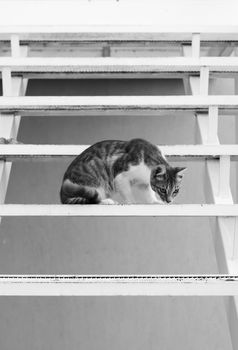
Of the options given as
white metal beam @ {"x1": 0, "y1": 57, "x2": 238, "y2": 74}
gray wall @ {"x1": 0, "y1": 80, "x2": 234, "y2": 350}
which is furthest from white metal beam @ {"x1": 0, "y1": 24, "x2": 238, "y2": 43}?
gray wall @ {"x1": 0, "y1": 80, "x2": 234, "y2": 350}

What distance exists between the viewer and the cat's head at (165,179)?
2287 millimetres

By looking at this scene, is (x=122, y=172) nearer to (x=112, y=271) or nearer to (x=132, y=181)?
(x=132, y=181)

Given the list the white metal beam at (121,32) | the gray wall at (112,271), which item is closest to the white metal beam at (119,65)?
the white metal beam at (121,32)

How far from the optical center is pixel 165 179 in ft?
7.55

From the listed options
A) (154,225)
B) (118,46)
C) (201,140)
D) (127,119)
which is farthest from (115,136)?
(201,140)

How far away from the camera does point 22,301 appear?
386cm

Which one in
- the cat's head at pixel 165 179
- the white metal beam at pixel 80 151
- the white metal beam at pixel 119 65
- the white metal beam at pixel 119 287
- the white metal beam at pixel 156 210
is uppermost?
the white metal beam at pixel 119 65

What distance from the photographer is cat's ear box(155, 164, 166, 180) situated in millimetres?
2268

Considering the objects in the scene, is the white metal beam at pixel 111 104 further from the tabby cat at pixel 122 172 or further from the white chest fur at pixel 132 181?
the white chest fur at pixel 132 181

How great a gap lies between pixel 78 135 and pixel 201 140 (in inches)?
65.3

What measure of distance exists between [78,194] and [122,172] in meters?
0.22
